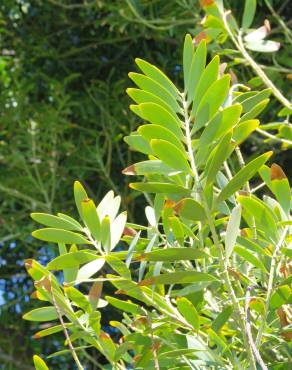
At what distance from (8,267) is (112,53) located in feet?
2.19

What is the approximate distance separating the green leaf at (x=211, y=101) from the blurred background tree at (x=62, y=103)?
1.27 m

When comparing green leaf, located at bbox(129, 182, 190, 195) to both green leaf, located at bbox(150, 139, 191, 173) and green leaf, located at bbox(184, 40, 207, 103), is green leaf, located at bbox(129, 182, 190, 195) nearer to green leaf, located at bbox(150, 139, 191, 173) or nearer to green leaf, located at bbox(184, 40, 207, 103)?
green leaf, located at bbox(150, 139, 191, 173)

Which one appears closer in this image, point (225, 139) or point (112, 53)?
point (225, 139)

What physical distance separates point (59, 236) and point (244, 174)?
166mm

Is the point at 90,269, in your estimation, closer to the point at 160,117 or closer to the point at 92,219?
the point at 92,219

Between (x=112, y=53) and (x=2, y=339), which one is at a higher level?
(x=112, y=53)

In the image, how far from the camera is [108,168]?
7.18ft

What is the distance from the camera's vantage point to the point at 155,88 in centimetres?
78

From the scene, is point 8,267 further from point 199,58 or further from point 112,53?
point 199,58

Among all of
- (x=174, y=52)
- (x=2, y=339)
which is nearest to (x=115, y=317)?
(x=2, y=339)

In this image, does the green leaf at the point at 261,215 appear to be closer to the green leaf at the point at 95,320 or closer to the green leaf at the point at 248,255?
the green leaf at the point at 248,255

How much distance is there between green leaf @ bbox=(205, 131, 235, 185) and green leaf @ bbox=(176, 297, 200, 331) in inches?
4.5

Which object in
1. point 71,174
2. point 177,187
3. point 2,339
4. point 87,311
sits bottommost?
point 2,339

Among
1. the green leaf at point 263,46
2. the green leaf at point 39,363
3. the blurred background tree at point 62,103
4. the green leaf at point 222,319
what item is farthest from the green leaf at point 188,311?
the blurred background tree at point 62,103
